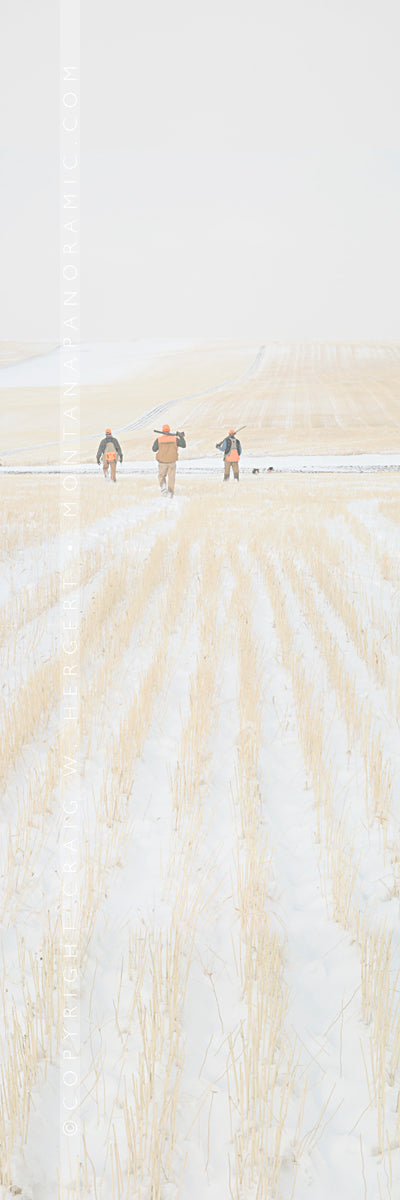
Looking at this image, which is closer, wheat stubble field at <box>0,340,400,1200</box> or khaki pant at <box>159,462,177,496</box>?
wheat stubble field at <box>0,340,400,1200</box>

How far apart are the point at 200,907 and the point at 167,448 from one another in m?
14.7

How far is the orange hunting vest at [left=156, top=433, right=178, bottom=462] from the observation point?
16.7m

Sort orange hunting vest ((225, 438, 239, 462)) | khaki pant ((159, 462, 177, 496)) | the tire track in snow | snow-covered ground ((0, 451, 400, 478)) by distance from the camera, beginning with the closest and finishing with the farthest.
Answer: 1. khaki pant ((159, 462, 177, 496))
2. orange hunting vest ((225, 438, 239, 462))
3. snow-covered ground ((0, 451, 400, 478))
4. the tire track in snow

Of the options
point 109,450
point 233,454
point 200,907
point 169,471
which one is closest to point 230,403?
point 233,454

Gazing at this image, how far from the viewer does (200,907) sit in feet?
9.19

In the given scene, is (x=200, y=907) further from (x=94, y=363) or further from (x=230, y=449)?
(x=94, y=363)

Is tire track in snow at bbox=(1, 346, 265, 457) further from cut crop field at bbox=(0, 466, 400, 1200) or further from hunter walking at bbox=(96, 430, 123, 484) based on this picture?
cut crop field at bbox=(0, 466, 400, 1200)

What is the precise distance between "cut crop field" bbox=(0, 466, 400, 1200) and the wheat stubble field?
10mm

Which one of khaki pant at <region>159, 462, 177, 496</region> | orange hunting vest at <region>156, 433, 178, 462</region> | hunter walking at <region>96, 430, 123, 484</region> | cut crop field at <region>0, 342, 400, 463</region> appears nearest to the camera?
orange hunting vest at <region>156, 433, 178, 462</region>

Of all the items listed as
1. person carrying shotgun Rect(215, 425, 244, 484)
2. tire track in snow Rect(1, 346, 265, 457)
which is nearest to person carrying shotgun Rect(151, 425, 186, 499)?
person carrying shotgun Rect(215, 425, 244, 484)

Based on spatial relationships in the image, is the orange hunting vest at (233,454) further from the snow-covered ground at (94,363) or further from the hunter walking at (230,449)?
the snow-covered ground at (94,363)

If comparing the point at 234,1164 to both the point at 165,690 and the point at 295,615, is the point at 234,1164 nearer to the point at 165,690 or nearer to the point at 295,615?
the point at 165,690

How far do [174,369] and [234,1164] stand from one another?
92.8 m

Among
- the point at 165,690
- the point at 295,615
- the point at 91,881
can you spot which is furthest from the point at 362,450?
the point at 91,881
